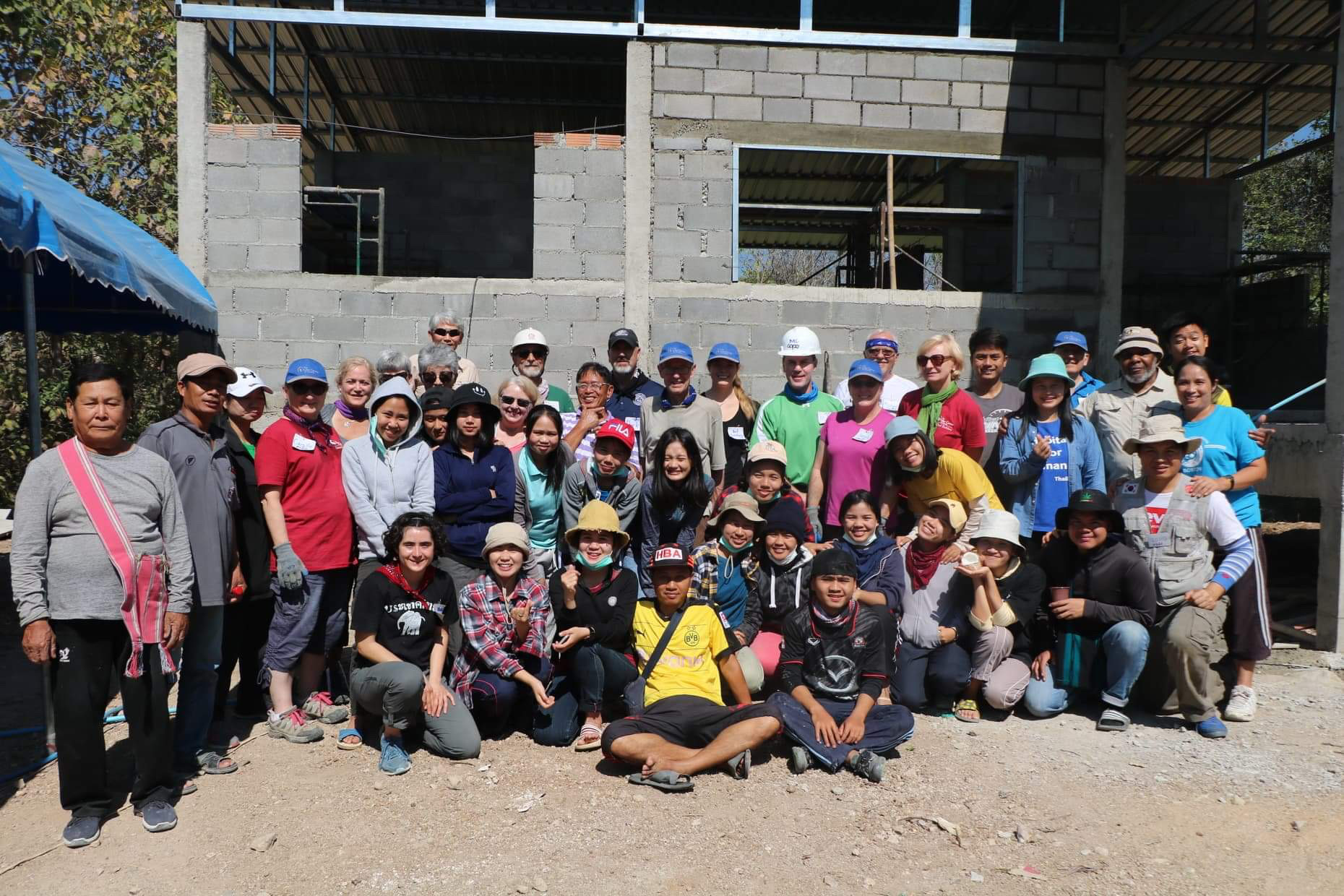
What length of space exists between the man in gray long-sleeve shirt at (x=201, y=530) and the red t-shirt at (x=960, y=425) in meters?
3.76

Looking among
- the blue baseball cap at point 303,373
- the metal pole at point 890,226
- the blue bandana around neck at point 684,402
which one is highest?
the metal pole at point 890,226

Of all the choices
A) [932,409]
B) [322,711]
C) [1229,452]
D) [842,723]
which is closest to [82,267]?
[322,711]

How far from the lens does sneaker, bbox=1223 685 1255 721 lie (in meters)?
5.05

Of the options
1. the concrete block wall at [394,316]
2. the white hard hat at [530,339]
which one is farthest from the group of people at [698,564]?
the concrete block wall at [394,316]

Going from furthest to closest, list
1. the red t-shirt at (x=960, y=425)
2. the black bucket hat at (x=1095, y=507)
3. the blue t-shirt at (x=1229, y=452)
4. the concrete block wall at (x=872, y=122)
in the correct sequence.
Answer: the concrete block wall at (x=872, y=122), the red t-shirt at (x=960, y=425), the blue t-shirt at (x=1229, y=452), the black bucket hat at (x=1095, y=507)

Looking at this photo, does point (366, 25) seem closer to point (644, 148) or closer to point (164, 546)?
point (644, 148)

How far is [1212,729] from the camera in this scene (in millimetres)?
4820

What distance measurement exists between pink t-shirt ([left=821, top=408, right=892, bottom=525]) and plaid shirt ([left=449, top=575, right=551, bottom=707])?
181cm

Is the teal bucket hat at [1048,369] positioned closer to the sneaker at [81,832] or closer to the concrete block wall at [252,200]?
the sneaker at [81,832]

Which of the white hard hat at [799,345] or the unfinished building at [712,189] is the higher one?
the unfinished building at [712,189]

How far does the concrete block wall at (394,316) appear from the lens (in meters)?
8.21

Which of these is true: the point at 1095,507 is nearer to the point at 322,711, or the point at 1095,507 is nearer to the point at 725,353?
the point at 725,353

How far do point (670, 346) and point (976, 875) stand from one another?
337cm

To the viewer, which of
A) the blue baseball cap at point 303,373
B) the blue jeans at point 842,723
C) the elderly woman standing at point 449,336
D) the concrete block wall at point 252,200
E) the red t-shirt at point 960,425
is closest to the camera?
the blue jeans at point 842,723
